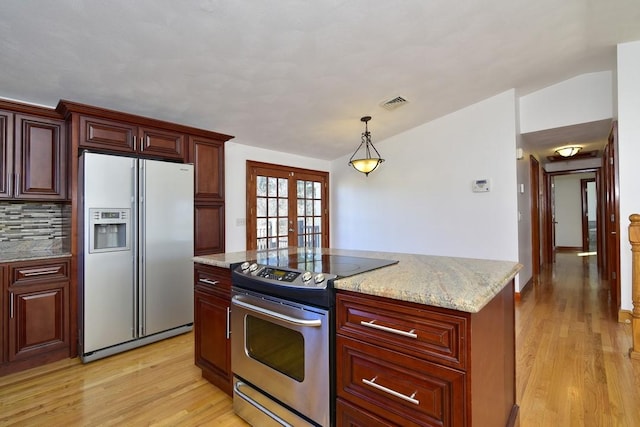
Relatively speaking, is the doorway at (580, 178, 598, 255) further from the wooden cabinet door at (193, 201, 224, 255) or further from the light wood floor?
the wooden cabinet door at (193, 201, 224, 255)

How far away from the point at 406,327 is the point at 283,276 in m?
0.66

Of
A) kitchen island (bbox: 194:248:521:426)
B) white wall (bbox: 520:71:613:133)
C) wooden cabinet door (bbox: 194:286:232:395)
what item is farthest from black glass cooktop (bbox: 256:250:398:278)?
white wall (bbox: 520:71:613:133)

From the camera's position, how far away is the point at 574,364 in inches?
90.3

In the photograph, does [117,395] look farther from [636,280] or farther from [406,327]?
[636,280]

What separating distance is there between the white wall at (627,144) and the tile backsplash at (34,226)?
5224mm

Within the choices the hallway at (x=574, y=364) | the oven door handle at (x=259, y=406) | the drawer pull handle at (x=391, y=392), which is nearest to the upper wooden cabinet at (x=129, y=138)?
the oven door handle at (x=259, y=406)

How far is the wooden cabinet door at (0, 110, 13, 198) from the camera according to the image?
8.02 feet

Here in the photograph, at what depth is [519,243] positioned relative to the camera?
397 cm

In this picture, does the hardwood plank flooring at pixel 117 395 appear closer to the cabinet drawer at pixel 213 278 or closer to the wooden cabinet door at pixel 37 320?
the wooden cabinet door at pixel 37 320

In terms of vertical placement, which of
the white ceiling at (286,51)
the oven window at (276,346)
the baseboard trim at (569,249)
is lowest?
the baseboard trim at (569,249)

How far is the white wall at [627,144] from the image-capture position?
9.98ft

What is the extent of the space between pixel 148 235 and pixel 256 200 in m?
1.90

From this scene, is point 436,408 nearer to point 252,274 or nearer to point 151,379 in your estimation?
point 252,274

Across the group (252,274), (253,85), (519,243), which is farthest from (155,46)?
Answer: (519,243)
